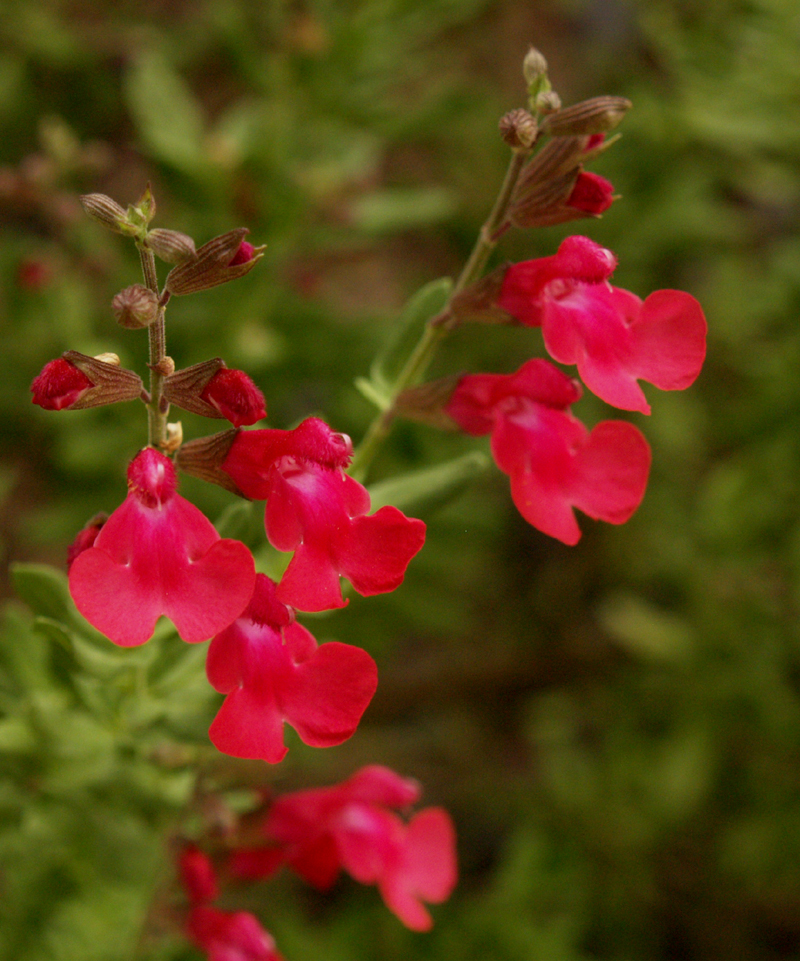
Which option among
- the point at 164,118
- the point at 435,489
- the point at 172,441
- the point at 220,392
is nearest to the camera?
the point at 220,392

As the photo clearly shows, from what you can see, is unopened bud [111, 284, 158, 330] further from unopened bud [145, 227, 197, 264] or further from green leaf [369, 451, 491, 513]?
green leaf [369, 451, 491, 513]

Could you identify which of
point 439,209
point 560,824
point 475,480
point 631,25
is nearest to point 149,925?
point 475,480

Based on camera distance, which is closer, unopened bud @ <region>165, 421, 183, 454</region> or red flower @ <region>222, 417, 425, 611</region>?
red flower @ <region>222, 417, 425, 611</region>

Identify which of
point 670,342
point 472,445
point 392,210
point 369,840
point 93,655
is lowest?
point 472,445

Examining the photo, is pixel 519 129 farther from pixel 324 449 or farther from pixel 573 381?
pixel 324 449

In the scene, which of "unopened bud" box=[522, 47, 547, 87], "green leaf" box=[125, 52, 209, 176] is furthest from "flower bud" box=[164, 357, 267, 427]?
"green leaf" box=[125, 52, 209, 176]

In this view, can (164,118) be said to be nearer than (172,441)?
No

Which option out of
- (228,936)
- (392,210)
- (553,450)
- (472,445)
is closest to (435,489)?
(553,450)
